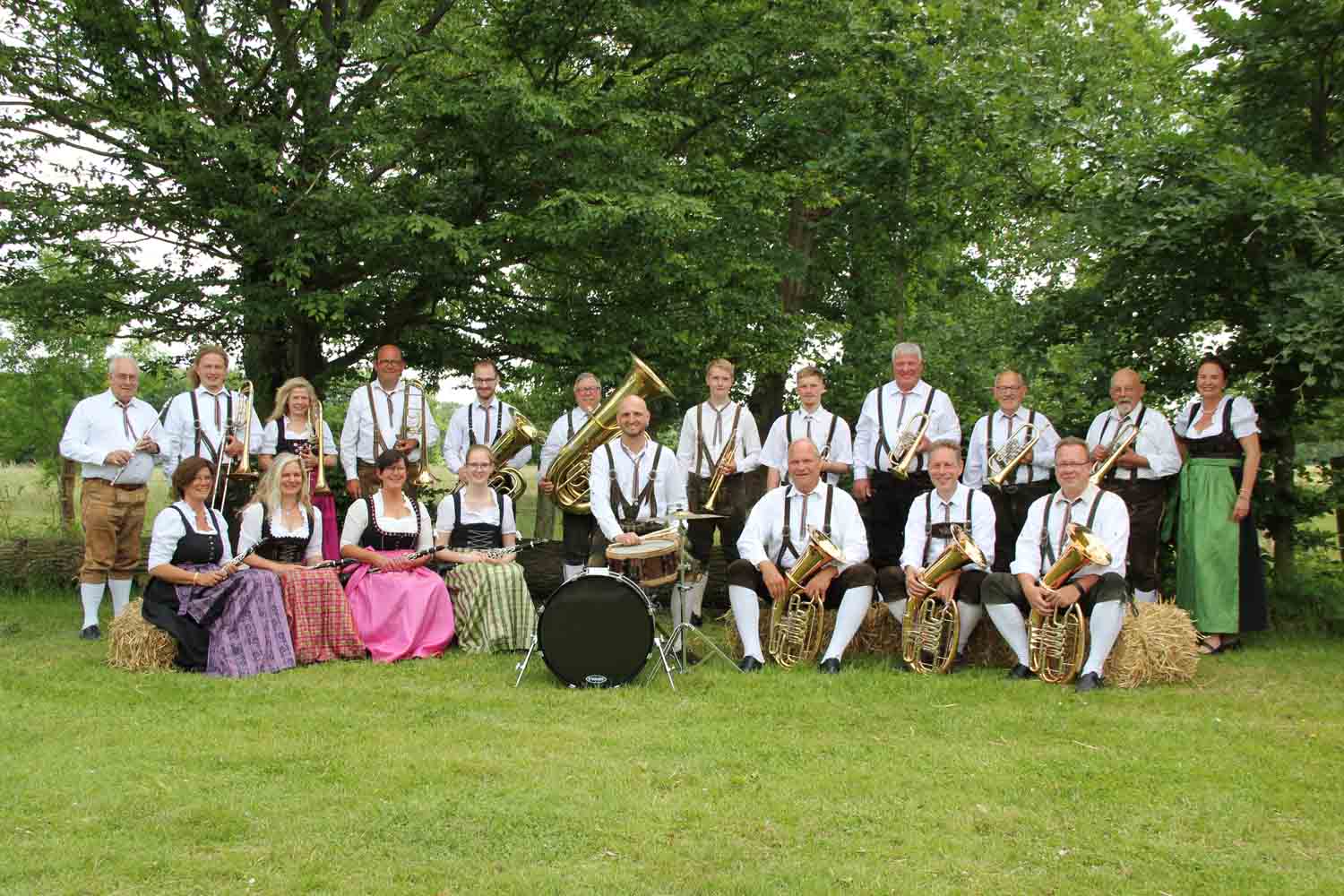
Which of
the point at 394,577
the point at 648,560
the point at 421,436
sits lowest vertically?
the point at 394,577

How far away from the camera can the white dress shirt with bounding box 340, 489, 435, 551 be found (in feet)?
24.4

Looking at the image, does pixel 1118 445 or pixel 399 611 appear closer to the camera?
pixel 399 611

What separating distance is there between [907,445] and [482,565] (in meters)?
2.91

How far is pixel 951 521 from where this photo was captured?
691 centimetres

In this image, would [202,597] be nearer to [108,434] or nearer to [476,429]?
[108,434]

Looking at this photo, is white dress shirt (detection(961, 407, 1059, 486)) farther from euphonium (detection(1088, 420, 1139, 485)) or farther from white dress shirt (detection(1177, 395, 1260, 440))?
white dress shirt (detection(1177, 395, 1260, 440))

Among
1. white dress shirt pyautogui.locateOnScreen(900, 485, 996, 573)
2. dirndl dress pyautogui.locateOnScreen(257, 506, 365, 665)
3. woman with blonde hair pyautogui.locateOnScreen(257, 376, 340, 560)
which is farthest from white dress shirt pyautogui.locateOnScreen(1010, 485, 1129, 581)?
woman with blonde hair pyautogui.locateOnScreen(257, 376, 340, 560)

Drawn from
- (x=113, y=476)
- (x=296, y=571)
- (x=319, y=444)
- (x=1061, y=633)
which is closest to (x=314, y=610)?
(x=296, y=571)

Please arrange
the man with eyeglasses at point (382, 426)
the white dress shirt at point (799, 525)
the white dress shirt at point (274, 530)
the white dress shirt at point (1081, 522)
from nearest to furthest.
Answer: the white dress shirt at point (1081, 522)
the white dress shirt at point (799, 525)
the white dress shirt at point (274, 530)
the man with eyeglasses at point (382, 426)

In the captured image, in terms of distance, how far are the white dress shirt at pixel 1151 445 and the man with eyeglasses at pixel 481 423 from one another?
4065 millimetres

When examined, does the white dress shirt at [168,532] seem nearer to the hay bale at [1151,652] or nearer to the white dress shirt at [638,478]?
the white dress shirt at [638,478]

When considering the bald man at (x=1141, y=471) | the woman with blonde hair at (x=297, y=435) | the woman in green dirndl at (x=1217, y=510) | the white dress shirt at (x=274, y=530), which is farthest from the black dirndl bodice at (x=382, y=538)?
the woman in green dirndl at (x=1217, y=510)

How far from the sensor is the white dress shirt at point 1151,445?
7496 millimetres

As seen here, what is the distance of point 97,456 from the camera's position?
301 inches
